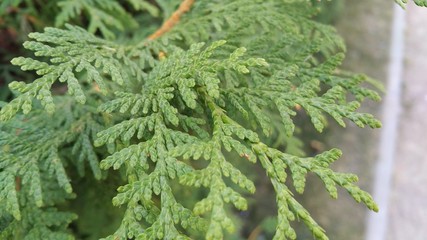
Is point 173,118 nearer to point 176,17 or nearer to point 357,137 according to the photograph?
point 176,17

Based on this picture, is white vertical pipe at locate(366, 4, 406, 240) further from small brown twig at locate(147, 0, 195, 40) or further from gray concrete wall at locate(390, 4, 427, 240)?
small brown twig at locate(147, 0, 195, 40)

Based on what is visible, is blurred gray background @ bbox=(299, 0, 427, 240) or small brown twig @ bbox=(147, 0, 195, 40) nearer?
small brown twig @ bbox=(147, 0, 195, 40)

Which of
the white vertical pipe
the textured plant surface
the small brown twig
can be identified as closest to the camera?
the textured plant surface

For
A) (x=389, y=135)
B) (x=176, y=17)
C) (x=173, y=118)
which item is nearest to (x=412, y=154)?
(x=389, y=135)

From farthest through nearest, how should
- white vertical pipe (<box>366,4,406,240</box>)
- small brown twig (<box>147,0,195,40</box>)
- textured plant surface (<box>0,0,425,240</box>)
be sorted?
white vertical pipe (<box>366,4,406,240</box>)
small brown twig (<box>147,0,195,40</box>)
textured plant surface (<box>0,0,425,240</box>)

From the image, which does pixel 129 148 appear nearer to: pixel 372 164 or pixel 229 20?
pixel 229 20

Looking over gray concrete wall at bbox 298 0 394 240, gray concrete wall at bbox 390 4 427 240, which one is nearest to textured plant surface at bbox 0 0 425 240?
gray concrete wall at bbox 298 0 394 240
